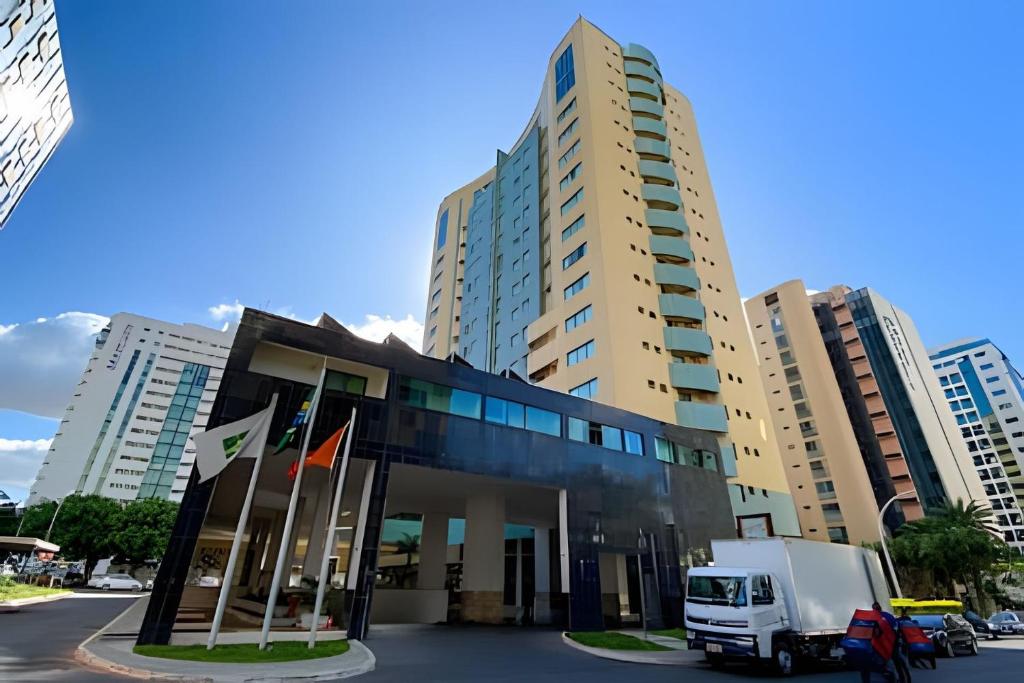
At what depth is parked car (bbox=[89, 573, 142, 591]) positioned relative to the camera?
48.5 metres

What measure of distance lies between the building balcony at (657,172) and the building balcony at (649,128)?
4378 mm

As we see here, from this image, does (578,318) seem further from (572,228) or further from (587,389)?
(572,228)

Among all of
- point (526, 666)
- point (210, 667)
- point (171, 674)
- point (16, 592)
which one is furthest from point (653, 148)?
point (16, 592)

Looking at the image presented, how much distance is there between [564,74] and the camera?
5859 cm

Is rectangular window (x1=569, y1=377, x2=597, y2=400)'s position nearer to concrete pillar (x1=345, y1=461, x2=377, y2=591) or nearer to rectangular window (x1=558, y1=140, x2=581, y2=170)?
concrete pillar (x1=345, y1=461, x2=377, y2=591)

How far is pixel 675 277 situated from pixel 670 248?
325cm

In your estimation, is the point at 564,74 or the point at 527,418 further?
the point at 564,74

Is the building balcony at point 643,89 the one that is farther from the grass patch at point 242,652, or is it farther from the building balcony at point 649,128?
the grass patch at point 242,652

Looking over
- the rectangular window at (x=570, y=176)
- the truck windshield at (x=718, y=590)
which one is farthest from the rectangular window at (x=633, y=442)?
the rectangular window at (x=570, y=176)

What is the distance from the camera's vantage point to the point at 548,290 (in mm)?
49656

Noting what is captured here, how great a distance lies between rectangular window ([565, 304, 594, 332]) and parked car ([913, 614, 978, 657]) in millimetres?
26914

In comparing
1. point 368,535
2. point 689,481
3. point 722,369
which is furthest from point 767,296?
point 368,535

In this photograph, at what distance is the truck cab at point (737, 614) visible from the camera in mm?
13032

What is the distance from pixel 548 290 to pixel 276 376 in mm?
34800
